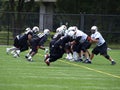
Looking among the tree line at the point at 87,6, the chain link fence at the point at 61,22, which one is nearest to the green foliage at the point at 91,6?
the tree line at the point at 87,6

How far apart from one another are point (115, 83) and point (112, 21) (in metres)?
24.8

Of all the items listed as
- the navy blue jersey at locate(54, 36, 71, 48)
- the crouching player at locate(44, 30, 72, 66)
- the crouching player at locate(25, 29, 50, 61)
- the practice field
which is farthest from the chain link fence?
the practice field

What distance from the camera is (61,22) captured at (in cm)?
3906

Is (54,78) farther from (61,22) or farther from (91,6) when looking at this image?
(91,6)

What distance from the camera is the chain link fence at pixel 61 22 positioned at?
38906mm

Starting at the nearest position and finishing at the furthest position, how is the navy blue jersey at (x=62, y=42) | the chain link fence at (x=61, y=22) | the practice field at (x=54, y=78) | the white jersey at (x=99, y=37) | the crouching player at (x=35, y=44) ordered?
1. the practice field at (x=54, y=78)
2. the navy blue jersey at (x=62, y=42)
3. the crouching player at (x=35, y=44)
4. the white jersey at (x=99, y=37)
5. the chain link fence at (x=61, y=22)

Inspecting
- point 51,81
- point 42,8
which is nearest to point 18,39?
point 51,81

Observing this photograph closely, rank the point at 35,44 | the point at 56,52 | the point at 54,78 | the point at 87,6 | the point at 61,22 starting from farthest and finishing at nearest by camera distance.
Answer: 1. the point at 87,6
2. the point at 61,22
3. the point at 35,44
4. the point at 56,52
5. the point at 54,78

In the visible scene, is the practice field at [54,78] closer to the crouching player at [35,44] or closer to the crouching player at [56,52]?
the crouching player at [56,52]

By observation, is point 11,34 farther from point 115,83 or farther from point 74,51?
point 115,83

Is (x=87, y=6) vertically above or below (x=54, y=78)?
above

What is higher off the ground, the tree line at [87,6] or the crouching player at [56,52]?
the tree line at [87,6]

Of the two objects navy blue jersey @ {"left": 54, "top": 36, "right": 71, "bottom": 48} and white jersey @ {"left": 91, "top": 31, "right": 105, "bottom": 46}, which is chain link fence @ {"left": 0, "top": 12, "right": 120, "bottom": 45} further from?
navy blue jersey @ {"left": 54, "top": 36, "right": 71, "bottom": 48}

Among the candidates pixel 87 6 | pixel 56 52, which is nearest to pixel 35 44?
pixel 56 52
